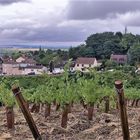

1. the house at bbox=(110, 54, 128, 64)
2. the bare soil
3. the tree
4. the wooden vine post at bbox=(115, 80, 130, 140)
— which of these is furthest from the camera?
the house at bbox=(110, 54, 128, 64)

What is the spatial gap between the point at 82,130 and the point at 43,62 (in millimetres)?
71529

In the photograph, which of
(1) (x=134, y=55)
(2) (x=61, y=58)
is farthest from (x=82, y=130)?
(2) (x=61, y=58)

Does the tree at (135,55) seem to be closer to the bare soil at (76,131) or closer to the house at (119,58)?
the house at (119,58)

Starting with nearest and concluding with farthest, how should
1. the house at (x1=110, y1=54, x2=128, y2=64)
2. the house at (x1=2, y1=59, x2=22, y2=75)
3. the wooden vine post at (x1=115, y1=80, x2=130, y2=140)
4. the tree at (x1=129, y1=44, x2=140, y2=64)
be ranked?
the wooden vine post at (x1=115, y1=80, x2=130, y2=140) < the tree at (x1=129, y1=44, x2=140, y2=64) < the house at (x1=110, y1=54, x2=128, y2=64) < the house at (x1=2, y1=59, x2=22, y2=75)

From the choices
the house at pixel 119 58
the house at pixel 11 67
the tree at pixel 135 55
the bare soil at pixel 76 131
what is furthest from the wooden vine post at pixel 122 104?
the house at pixel 11 67

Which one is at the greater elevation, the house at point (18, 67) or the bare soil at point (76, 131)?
the bare soil at point (76, 131)

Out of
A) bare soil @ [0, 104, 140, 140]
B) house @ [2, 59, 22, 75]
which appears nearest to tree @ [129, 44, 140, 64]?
house @ [2, 59, 22, 75]

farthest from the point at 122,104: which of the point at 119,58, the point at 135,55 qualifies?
the point at 119,58

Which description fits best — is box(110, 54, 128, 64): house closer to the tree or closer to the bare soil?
the tree

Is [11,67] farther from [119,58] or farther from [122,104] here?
[122,104]

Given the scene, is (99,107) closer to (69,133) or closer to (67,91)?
(67,91)

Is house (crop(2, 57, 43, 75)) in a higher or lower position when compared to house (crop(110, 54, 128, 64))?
lower

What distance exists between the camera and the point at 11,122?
9727 mm

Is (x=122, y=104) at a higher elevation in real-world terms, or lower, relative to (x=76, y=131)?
higher
